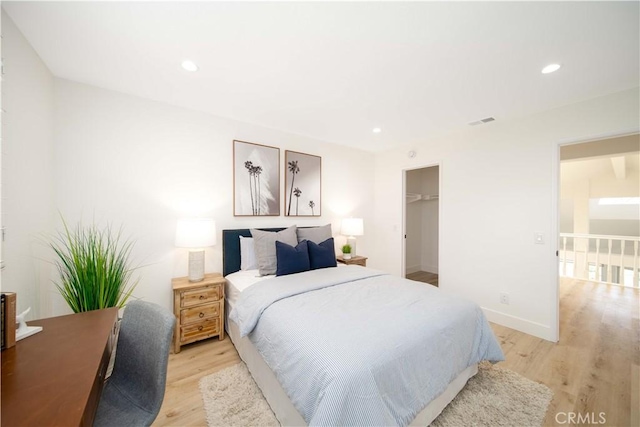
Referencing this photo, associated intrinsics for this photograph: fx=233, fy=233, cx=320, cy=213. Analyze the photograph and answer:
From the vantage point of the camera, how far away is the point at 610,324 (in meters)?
2.79

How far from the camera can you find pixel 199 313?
2354 millimetres

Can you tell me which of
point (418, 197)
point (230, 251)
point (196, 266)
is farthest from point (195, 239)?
point (418, 197)

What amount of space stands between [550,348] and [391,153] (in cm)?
325

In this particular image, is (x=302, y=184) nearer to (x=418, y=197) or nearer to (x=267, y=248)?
(x=267, y=248)

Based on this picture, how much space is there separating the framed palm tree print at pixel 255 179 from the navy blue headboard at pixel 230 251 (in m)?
0.28

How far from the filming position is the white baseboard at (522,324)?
2.54 metres

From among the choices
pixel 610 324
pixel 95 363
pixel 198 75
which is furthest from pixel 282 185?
pixel 610 324

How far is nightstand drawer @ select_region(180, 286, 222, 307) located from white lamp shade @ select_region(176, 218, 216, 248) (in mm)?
461

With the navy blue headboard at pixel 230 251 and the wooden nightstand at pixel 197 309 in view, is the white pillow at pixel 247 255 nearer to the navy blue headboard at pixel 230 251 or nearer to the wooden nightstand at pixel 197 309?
the navy blue headboard at pixel 230 251

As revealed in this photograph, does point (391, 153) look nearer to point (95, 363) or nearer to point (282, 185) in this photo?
point (282, 185)

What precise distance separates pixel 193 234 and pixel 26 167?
1.17 m

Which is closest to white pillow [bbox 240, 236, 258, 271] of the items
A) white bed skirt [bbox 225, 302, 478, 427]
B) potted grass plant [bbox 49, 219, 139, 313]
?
white bed skirt [bbox 225, 302, 478, 427]

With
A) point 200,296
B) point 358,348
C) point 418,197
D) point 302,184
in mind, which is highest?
point 302,184

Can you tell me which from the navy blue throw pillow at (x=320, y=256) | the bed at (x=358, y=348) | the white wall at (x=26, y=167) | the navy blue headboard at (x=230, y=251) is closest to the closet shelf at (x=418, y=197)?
the navy blue throw pillow at (x=320, y=256)
